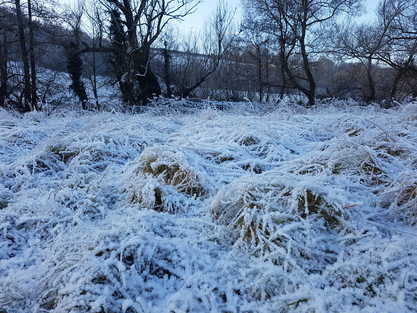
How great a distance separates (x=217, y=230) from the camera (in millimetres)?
1576

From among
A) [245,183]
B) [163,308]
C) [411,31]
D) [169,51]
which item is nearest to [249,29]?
[169,51]

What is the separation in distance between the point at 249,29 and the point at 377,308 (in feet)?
42.0

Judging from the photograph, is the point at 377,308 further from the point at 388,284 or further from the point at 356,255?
the point at 356,255

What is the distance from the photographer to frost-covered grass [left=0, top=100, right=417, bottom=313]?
1160mm

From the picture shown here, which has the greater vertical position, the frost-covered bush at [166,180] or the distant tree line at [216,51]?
the distant tree line at [216,51]

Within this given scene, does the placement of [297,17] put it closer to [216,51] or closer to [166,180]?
[216,51]

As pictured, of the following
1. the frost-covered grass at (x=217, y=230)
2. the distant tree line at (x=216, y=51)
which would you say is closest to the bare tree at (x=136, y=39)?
the distant tree line at (x=216, y=51)

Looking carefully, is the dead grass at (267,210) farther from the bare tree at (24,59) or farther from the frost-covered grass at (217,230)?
the bare tree at (24,59)

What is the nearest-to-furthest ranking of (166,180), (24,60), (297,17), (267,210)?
(267,210)
(166,180)
(24,60)
(297,17)

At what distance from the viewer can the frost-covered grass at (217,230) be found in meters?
1.16

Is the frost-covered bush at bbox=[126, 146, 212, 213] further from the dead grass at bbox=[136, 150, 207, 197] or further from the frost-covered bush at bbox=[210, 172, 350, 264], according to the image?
the frost-covered bush at bbox=[210, 172, 350, 264]

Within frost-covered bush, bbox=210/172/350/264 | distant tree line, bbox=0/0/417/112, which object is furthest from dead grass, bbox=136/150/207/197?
distant tree line, bbox=0/0/417/112

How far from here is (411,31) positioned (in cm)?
1064

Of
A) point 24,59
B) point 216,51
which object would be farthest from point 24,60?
point 216,51
